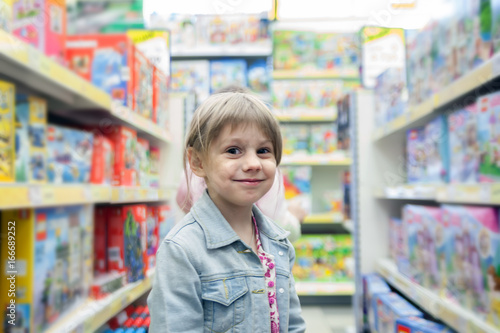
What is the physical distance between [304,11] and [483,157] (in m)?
2.91

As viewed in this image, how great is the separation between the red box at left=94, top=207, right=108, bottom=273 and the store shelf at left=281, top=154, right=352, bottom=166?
206 centimetres

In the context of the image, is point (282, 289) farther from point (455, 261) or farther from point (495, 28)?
point (495, 28)

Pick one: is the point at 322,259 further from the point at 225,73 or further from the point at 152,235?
the point at 152,235

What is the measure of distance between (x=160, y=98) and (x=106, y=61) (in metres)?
0.51

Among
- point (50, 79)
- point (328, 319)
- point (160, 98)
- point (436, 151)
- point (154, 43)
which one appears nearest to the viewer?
point (50, 79)

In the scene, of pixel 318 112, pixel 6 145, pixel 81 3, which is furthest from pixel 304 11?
pixel 6 145

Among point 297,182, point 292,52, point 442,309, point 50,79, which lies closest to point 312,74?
point 292,52

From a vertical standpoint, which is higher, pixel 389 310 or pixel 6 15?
pixel 6 15

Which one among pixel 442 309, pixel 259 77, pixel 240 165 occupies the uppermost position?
pixel 259 77

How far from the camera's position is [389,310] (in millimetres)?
1571

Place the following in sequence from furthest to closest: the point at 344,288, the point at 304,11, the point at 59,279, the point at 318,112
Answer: the point at 304,11 → the point at 318,112 → the point at 344,288 → the point at 59,279

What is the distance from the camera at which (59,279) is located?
0.96 metres

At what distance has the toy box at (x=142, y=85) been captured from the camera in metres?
1.45

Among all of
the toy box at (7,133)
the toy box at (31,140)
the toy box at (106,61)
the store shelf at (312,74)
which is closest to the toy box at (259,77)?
the store shelf at (312,74)
